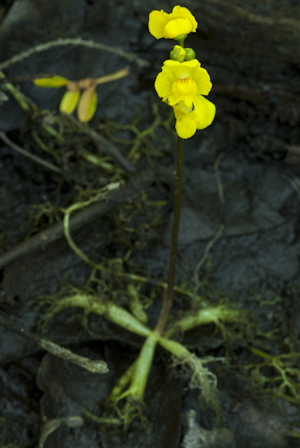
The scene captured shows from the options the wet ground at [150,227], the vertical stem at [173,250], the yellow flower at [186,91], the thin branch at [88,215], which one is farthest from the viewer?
the thin branch at [88,215]

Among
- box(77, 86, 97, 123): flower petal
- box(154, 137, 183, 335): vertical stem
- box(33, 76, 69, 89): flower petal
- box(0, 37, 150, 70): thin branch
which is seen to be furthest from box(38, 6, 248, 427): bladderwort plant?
box(0, 37, 150, 70): thin branch

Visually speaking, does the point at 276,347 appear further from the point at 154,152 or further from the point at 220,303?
the point at 154,152

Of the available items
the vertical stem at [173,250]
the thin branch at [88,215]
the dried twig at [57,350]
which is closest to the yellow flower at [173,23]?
the vertical stem at [173,250]

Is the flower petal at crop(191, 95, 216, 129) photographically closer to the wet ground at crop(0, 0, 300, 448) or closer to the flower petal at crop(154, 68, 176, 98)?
the flower petal at crop(154, 68, 176, 98)

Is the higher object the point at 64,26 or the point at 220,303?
the point at 64,26

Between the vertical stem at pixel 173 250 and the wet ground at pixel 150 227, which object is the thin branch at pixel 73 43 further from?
the vertical stem at pixel 173 250

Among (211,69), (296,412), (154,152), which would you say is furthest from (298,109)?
(296,412)

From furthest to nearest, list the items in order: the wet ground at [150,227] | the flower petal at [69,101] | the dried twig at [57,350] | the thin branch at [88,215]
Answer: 1. the flower petal at [69,101]
2. the thin branch at [88,215]
3. the wet ground at [150,227]
4. the dried twig at [57,350]
